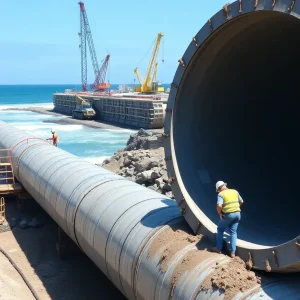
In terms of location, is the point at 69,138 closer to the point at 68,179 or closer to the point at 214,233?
the point at 68,179

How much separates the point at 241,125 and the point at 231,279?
2.82 meters

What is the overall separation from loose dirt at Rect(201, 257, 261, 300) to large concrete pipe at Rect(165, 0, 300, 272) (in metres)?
0.20

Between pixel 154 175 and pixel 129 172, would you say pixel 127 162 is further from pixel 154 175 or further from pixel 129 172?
pixel 154 175

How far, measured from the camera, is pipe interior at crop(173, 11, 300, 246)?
228 inches

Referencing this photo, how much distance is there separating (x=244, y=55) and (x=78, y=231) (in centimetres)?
493

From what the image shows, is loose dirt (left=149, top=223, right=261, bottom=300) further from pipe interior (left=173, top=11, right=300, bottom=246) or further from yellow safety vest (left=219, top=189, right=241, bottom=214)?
yellow safety vest (left=219, top=189, right=241, bottom=214)

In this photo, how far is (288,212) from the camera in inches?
242

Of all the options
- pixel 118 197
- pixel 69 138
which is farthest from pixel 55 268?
pixel 69 138

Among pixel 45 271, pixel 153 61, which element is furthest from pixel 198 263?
pixel 153 61

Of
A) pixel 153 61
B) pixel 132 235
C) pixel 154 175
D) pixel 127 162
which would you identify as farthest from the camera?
pixel 153 61

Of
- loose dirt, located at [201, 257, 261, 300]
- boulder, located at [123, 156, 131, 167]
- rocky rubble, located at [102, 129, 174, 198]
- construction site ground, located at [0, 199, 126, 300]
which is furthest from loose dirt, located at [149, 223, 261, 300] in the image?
boulder, located at [123, 156, 131, 167]

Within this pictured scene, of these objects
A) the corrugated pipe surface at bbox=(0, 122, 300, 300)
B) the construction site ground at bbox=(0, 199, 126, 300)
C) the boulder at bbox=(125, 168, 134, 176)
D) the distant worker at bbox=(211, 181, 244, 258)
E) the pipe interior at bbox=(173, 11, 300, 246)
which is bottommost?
the construction site ground at bbox=(0, 199, 126, 300)

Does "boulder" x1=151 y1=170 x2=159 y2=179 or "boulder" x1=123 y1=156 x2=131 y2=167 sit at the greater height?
"boulder" x1=151 y1=170 x2=159 y2=179

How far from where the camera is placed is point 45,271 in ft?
35.9
